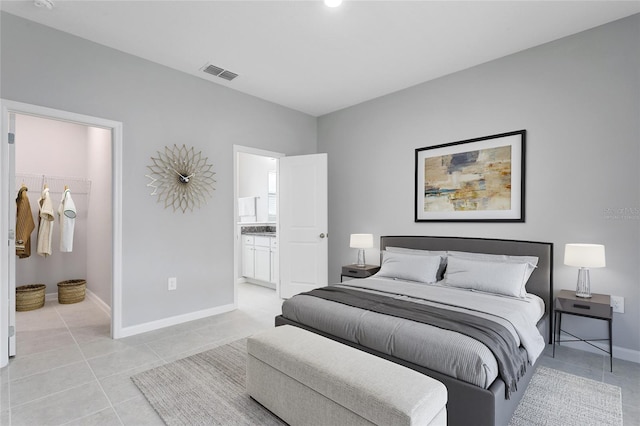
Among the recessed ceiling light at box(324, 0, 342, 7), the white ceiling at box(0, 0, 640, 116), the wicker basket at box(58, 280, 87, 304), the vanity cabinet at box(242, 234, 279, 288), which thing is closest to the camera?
the recessed ceiling light at box(324, 0, 342, 7)

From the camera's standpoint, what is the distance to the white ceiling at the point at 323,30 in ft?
8.39

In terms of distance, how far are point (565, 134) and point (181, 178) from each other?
394 centimetres

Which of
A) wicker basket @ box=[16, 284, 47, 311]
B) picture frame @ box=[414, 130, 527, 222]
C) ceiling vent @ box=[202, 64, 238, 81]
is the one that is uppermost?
ceiling vent @ box=[202, 64, 238, 81]

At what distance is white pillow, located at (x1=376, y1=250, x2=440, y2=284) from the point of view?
3.21m

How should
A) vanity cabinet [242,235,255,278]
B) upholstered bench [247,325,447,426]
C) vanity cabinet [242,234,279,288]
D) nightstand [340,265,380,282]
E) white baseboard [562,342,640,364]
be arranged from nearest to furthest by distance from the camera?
upholstered bench [247,325,447,426], white baseboard [562,342,640,364], nightstand [340,265,380,282], vanity cabinet [242,234,279,288], vanity cabinet [242,235,255,278]

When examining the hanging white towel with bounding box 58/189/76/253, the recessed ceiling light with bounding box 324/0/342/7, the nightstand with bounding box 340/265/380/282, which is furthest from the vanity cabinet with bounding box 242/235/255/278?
the recessed ceiling light with bounding box 324/0/342/7

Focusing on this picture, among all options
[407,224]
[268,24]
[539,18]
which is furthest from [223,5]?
[407,224]

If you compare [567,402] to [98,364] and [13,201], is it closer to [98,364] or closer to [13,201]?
[98,364]

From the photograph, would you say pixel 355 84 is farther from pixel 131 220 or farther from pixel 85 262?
pixel 85 262

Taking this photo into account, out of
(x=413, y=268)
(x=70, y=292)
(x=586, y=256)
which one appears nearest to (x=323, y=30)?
(x=413, y=268)

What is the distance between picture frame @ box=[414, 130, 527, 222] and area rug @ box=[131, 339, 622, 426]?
1.56 metres

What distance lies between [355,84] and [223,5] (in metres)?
1.94

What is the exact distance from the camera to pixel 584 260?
2604mm

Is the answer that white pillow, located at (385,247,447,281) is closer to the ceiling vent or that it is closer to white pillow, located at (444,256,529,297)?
white pillow, located at (444,256,529,297)
